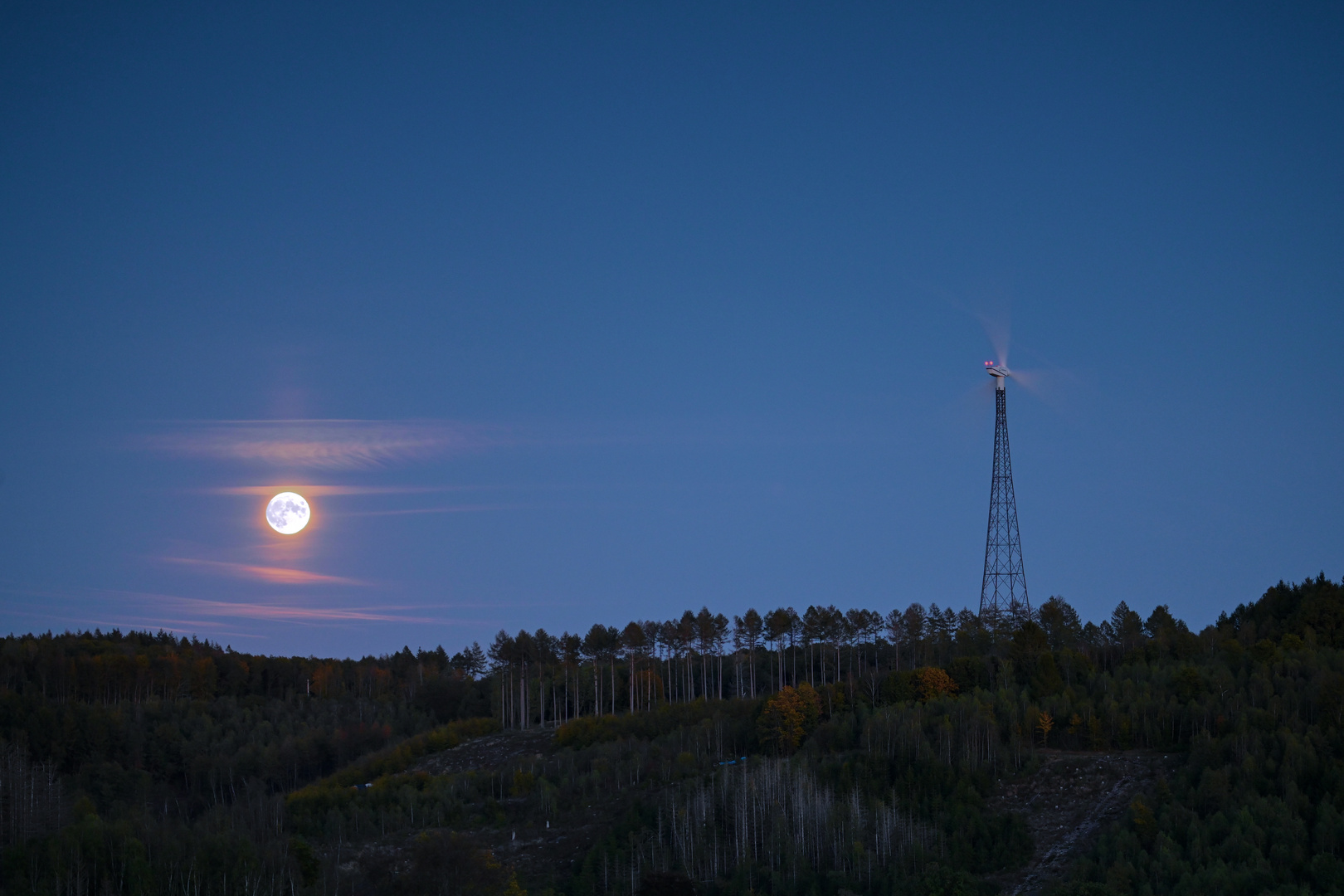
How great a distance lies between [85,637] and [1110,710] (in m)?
162

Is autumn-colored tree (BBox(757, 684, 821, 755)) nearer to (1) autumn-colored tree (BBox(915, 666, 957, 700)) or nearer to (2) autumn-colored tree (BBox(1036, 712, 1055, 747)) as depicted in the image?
(1) autumn-colored tree (BBox(915, 666, 957, 700))

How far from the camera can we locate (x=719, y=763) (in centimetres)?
11269

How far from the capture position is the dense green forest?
85500 millimetres

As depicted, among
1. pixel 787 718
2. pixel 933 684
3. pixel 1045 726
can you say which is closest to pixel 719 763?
pixel 787 718

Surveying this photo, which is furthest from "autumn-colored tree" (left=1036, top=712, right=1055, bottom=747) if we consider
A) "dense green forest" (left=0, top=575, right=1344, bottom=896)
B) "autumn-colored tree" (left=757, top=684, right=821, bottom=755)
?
"autumn-colored tree" (left=757, top=684, right=821, bottom=755)

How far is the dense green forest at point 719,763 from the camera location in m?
85.5

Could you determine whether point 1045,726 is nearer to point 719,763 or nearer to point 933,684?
point 933,684

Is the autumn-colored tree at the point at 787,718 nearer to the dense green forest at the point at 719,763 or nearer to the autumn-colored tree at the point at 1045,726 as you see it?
the dense green forest at the point at 719,763

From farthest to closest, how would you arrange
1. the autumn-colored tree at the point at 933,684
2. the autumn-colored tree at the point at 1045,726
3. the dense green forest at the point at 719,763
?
the autumn-colored tree at the point at 933,684, the autumn-colored tree at the point at 1045,726, the dense green forest at the point at 719,763

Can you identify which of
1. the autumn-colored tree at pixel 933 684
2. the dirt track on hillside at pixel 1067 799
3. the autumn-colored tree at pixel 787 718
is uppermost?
the autumn-colored tree at pixel 933 684

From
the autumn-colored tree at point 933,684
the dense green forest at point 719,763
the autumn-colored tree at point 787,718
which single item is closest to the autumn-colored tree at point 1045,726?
the dense green forest at point 719,763

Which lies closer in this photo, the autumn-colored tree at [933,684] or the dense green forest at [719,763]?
the dense green forest at [719,763]

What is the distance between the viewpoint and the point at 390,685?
19762 cm

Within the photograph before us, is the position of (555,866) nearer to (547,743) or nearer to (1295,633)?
(547,743)
